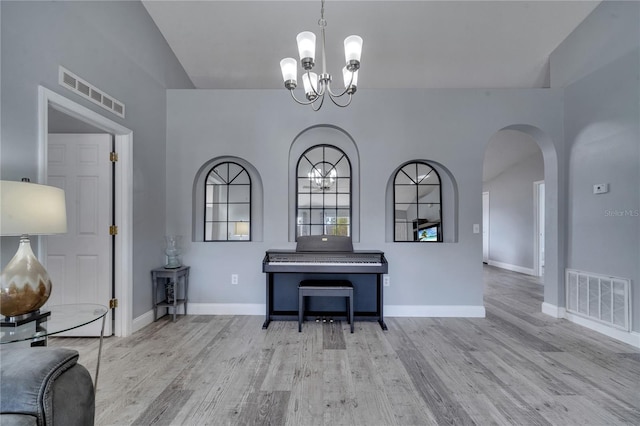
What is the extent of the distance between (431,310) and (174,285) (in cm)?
312

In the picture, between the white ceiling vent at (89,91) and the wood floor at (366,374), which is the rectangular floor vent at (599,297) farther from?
the white ceiling vent at (89,91)

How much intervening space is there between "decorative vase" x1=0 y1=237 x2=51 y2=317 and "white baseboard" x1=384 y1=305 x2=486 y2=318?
315 cm

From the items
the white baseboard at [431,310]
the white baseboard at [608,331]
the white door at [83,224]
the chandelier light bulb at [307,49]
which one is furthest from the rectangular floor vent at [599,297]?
the white door at [83,224]

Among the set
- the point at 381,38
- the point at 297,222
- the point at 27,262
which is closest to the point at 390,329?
the point at 297,222

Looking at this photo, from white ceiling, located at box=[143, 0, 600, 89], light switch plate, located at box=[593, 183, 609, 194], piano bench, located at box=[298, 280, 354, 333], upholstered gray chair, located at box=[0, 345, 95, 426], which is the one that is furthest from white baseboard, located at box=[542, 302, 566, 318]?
upholstered gray chair, located at box=[0, 345, 95, 426]

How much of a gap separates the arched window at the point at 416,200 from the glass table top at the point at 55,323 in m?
3.18

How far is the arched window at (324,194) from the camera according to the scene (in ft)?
12.4

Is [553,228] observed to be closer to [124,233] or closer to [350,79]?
[350,79]

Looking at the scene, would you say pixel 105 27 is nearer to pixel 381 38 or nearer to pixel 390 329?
pixel 381 38

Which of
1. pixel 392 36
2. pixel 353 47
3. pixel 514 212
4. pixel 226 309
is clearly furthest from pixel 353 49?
pixel 514 212

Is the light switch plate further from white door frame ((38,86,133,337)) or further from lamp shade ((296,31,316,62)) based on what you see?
white door frame ((38,86,133,337))

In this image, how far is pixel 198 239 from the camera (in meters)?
3.74

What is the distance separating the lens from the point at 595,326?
304 cm

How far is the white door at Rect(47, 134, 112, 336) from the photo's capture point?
2783 mm
